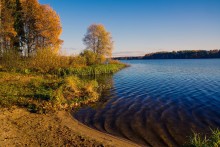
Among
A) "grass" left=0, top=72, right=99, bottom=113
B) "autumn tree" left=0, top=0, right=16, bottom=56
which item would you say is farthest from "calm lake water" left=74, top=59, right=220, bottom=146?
"autumn tree" left=0, top=0, right=16, bottom=56

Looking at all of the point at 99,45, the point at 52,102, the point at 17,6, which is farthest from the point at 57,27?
the point at 52,102

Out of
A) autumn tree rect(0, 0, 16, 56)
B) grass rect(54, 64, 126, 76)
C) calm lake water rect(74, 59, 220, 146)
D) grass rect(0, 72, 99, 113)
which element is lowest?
calm lake water rect(74, 59, 220, 146)

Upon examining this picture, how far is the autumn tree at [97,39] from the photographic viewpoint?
60.0 m

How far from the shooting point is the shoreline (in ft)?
30.5

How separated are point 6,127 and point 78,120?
4.33 metres

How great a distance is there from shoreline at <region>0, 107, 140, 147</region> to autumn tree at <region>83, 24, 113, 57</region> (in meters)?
47.9

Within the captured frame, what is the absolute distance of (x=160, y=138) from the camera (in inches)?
423

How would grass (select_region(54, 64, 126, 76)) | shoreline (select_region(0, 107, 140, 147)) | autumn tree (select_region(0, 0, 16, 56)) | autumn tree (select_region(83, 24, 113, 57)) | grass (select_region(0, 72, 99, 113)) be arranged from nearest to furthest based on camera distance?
shoreline (select_region(0, 107, 140, 147)) < grass (select_region(0, 72, 99, 113)) < autumn tree (select_region(0, 0, 16, 56)) < grass (select_region(54, 64, 126, 76)) < autumn tree (select_region(83, 24, 113, 57))

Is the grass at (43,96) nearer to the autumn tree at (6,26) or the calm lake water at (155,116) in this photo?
the calm lake water at (155,116)

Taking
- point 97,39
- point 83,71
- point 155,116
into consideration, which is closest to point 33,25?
point 83,71

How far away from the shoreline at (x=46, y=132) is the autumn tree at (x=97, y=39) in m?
47.9

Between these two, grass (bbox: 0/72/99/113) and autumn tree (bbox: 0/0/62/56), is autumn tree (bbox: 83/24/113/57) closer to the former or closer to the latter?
autumn tree (bbox: 0/0/62/56)

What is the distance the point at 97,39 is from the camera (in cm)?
6069

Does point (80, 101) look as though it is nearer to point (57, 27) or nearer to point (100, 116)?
point (100, 116)
